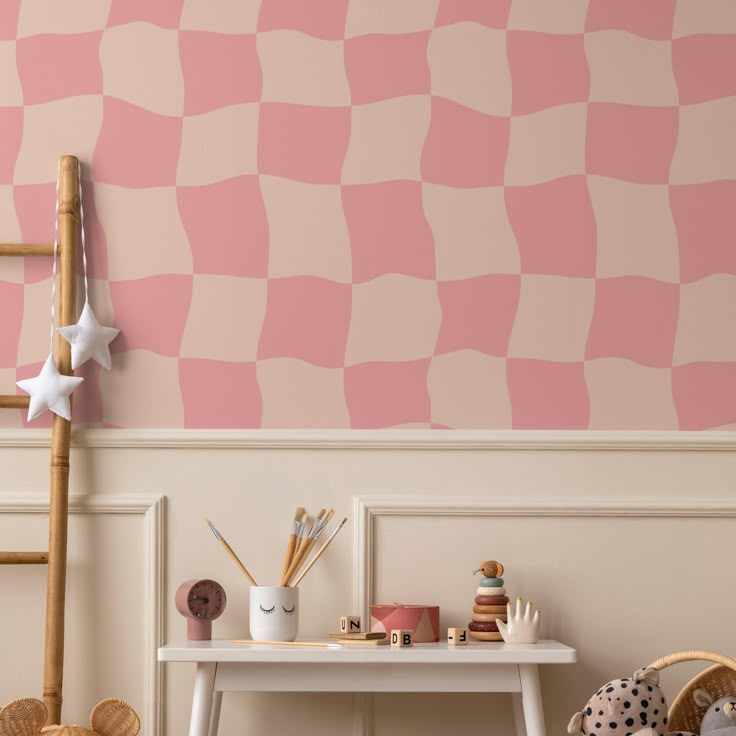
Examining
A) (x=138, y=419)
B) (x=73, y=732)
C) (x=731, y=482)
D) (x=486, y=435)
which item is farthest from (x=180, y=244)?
(x=731, y=482)

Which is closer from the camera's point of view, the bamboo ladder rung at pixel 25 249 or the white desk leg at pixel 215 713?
the white desk leg at pixel 215 713

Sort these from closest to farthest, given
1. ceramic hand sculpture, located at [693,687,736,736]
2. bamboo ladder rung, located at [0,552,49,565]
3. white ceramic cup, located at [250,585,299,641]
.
→ ceramic hand sculpture, located at [693,687,736,736] < white ceramic cup, located at [250,585,299,641] < bamboo ladder rung, located at [0,552,49,565]

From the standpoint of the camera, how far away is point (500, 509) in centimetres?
190

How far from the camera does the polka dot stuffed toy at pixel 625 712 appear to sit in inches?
60.2

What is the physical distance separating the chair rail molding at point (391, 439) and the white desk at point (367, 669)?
408 mm

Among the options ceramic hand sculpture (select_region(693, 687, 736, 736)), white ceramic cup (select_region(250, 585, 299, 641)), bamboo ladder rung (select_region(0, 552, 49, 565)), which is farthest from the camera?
bamboo ladder rung (select_region(0, 552, 49, 565))

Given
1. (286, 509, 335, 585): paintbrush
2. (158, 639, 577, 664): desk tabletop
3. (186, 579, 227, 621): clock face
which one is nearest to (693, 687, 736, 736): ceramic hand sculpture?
(158, 639, 577, 664): desk tabletop

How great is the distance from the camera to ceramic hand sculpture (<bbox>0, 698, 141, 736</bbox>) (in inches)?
63.7

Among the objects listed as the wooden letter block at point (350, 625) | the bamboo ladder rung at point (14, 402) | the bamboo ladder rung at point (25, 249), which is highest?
the bamboo ladder rung at point (25, 249)

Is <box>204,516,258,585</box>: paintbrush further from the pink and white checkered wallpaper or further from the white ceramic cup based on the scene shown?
the pink and white checkered wallpaper

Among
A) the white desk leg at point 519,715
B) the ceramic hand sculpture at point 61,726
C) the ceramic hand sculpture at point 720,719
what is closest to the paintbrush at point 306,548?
the ceramic hand sculpture at point 61,726

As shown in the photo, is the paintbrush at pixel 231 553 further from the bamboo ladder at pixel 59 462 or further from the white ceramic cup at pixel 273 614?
the bamboo ladder at pixel 59 462

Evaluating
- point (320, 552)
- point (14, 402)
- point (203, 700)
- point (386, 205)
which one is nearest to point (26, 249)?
point (14, 402)

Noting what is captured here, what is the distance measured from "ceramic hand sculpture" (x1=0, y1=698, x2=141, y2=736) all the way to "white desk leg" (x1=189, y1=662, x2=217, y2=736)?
0.15m
